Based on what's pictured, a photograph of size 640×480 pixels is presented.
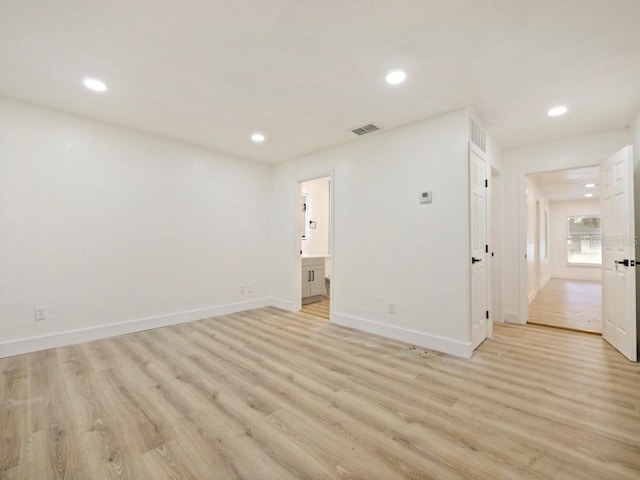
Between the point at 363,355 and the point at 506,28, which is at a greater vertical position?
the point at 506,28

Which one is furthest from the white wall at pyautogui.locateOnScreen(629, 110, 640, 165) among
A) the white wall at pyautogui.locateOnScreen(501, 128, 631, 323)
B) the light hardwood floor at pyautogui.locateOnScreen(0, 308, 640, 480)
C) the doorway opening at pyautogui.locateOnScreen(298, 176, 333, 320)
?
the doorway opening at pyautogui.locateOnScreen(298, 176, 333, 320)

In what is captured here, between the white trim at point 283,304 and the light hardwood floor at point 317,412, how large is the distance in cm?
162

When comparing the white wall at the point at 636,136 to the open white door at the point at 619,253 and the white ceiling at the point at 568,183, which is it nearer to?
the open white door at the point at 619,253

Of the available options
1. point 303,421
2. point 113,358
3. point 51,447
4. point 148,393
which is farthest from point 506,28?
point 113,358

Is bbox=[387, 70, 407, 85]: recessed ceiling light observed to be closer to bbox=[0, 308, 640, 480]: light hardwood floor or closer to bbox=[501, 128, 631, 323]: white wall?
bbox=[0, 308, 640, 480]: light hardwood floor

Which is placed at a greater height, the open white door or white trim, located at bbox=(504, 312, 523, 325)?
the open white door

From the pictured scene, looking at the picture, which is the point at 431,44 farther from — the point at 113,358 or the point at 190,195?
the point at 113,358

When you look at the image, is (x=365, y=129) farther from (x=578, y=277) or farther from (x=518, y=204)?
(x=578, y=277)

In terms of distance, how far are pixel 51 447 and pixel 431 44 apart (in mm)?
3618

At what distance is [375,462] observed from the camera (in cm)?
153

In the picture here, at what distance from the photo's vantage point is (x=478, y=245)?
10.7 feet

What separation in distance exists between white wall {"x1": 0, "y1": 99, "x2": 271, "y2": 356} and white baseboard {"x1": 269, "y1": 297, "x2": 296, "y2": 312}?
1.78ft

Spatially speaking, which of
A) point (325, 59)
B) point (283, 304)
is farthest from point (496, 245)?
point (325, 59)

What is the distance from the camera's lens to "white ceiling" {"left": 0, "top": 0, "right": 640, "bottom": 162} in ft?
5.94
